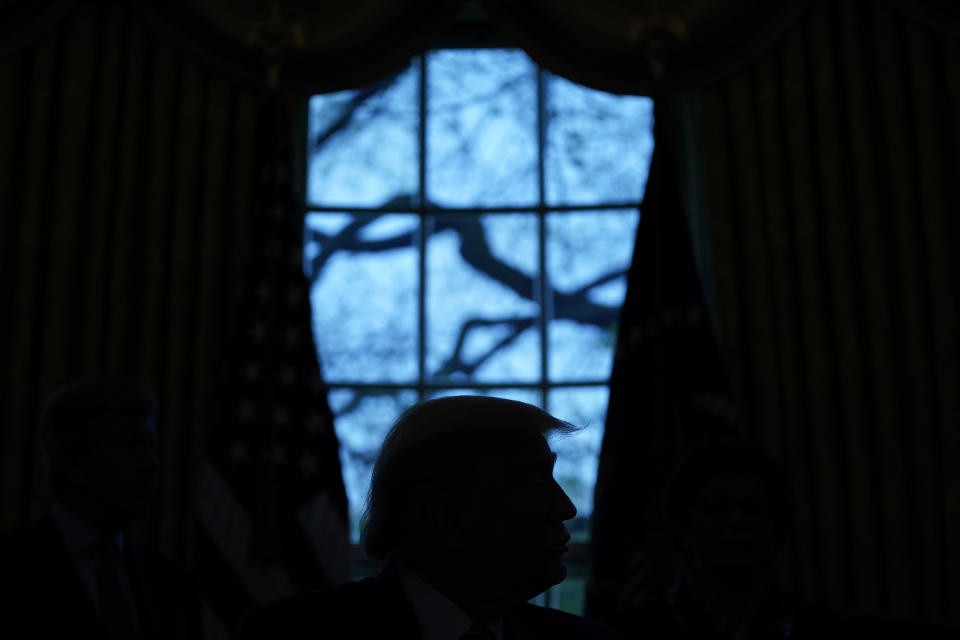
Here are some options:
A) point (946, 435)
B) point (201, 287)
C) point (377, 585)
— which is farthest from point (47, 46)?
point (946, 435)

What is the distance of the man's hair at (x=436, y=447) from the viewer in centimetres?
184

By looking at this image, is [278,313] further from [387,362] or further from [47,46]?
[47,46]

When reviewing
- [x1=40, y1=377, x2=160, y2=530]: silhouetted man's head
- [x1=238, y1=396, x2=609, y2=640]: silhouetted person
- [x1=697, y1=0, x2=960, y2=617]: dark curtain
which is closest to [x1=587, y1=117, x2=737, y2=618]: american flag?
[x1=697, y1=0, x2=960, y2=617]: dark curtain

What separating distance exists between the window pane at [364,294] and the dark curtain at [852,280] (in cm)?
129

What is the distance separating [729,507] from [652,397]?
1.31m

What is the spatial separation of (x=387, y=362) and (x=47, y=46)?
73.8 inches

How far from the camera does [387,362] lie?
454 centimetres

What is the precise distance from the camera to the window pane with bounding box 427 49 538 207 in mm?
4727

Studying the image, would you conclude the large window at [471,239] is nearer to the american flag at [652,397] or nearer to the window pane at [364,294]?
the window pane at [364,294]

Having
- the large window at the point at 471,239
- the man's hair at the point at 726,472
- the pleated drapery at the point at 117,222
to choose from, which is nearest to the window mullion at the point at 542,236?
the large window at the point at 471,239

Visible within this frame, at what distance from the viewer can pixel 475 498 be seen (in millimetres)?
1815

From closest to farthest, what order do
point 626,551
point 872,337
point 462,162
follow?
point 626,551, point 872,337, point 462,162

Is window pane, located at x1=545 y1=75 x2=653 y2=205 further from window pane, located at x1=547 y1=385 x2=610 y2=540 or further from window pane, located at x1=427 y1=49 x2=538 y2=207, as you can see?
window pane, located at x1=547 y1=385 x2=610 y2=540

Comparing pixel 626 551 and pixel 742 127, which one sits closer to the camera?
pixel 626 551
